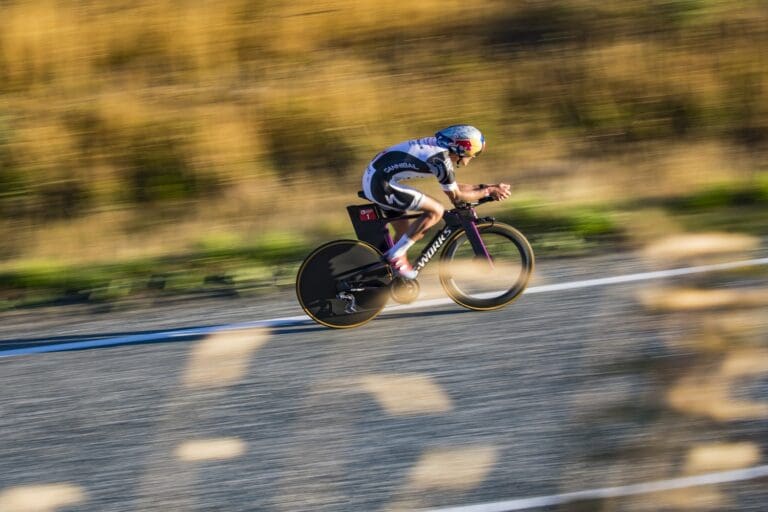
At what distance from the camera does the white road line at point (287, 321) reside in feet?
25.9

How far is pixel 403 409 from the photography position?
20.7 feet

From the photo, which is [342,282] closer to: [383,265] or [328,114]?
[383,265]

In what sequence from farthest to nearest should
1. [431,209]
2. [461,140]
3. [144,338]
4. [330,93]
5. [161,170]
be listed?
[330,93], [161,170], [144,338], [431,209], [461,140]

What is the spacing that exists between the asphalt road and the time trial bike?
0.21 m

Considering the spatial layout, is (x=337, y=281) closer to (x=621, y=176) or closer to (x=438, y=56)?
(x=621, y=176)

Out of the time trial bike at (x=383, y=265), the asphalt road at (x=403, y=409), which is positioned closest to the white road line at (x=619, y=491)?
the asphalt road at (x=403, y=409)

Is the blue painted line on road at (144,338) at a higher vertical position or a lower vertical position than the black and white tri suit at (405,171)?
lower

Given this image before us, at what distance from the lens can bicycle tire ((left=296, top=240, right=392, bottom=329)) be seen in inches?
299

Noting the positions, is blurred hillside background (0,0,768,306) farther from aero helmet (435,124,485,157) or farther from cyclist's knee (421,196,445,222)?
aero helmet (435,124,485,157)

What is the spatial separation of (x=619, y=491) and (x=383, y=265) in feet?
9.57

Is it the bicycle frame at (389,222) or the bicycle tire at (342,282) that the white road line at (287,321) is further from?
the bicycle frame at (389,222)

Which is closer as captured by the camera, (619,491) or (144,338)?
(619,491)

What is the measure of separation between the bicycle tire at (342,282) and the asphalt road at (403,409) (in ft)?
0.51

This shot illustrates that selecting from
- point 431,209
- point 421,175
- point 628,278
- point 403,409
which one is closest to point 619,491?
point 403,409
